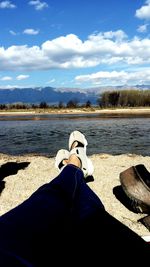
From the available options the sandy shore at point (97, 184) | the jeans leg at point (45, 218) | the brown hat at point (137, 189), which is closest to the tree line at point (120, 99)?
the sandy shore at point (97, 184)

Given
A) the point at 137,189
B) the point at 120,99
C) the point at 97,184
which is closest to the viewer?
the point at 137,189

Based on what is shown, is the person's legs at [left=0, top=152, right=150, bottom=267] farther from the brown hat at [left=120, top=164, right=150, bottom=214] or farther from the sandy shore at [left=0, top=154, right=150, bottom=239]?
the brown hat at [left=120, top=164, right=150, bottom=214]

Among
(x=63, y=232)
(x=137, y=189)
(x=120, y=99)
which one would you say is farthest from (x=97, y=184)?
(x=120, y=99)

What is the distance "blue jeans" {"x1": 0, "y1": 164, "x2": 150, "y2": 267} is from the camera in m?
1.41

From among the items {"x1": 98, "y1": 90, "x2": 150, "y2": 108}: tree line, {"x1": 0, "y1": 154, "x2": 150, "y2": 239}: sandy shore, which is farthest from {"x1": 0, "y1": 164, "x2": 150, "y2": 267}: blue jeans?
{"x1": 98, "y1": 90, "x2": 150, "y2": 108}: tree line

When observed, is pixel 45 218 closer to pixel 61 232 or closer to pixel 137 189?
pixel 61 232

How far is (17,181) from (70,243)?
8.40 meters

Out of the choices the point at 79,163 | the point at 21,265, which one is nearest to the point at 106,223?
the point at 21,265

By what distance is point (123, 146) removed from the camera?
22484 millimetres

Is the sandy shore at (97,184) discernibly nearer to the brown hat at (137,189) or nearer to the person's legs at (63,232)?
the brown hat at (137,189)

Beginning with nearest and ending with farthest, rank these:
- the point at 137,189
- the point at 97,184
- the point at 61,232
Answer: the point at 61,232
the point at 137,189
the point at 97,184

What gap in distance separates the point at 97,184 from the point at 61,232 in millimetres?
7801

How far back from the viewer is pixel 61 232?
5.43 feet

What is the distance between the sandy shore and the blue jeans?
438 centimetres
